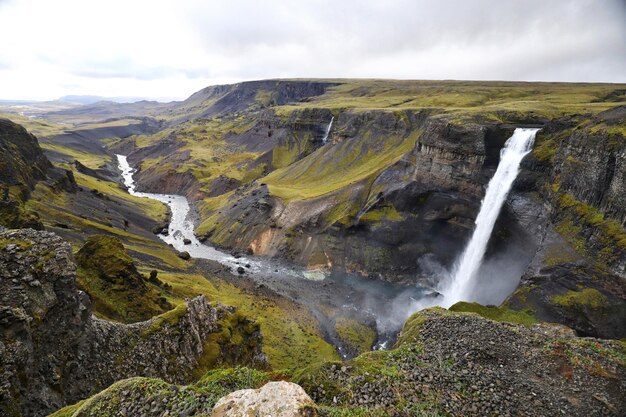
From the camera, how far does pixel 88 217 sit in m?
68.8

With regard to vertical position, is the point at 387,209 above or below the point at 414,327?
above

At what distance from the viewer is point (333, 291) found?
198 feet

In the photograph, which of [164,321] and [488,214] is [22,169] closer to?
[164,321]

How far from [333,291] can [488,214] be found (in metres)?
28.3

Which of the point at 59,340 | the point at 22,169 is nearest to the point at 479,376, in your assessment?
the point at 59,340

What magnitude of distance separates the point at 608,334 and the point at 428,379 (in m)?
26.1

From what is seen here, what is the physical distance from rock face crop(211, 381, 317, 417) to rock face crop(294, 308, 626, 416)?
2726 mm

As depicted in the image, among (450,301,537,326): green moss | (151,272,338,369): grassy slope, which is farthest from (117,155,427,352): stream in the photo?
(450,301,537,326): green moss

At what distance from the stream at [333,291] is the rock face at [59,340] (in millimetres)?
26871

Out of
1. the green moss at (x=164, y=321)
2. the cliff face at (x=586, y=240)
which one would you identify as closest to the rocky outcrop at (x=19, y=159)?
the green moss at (x=164, y=321)

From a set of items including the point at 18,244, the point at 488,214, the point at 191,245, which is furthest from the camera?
the point at 191,245

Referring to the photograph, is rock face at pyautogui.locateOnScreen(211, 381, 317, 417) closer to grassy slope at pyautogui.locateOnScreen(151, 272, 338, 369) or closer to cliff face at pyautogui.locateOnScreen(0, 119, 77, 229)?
grassy slope at pyautogui.locateOnScreen(151, 272, 338, 369)

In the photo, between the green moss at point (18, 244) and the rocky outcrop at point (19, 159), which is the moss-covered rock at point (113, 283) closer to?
the green moss at point (18, 244)

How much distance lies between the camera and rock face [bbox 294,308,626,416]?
1736 centimetres
